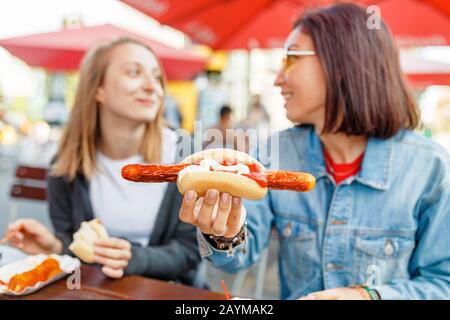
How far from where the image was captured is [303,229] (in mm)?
1815

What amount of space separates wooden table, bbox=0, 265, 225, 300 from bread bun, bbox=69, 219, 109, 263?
8 cm

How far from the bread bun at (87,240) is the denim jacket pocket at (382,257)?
1.00m

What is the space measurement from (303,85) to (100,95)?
1106 millimetres

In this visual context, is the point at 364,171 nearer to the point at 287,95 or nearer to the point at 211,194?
the point at 287,95

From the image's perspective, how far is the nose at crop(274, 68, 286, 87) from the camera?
5.64ft

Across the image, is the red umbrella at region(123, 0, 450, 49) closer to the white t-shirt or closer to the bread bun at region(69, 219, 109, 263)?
the white t-shirt

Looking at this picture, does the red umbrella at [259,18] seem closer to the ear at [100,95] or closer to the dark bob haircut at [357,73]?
the ear at [100,95]

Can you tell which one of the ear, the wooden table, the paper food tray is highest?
the ear

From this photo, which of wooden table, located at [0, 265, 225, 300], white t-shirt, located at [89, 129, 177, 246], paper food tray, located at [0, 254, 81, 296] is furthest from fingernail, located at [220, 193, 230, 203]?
white t-shirt, located at [89, 129, 177, 246]

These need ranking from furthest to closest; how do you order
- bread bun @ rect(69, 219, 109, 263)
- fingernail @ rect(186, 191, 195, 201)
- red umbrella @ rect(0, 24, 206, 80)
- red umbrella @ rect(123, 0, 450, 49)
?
red umbrella @ rect(0, 24, 206, 80), red umbrella @ rect(123, 0, 450, 49), bread bun @ rect(69, 219, 109, 263), fingernail @ rect(186, 191, 195, 201)

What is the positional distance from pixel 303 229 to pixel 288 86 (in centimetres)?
58

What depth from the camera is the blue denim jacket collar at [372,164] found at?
1.71 m

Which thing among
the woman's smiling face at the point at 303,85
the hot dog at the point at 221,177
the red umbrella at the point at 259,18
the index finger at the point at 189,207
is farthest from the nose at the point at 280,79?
the red umbrella at the point at 259,18

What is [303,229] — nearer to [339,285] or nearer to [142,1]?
[339,285]
